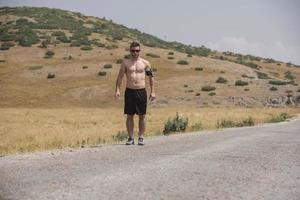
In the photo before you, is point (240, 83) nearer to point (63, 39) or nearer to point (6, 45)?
point (63, 39)

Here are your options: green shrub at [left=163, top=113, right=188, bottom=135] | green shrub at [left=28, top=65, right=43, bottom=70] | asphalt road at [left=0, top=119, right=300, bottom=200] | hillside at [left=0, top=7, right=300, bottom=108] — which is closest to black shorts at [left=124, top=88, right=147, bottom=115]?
asphalt road at [left=0, top=119, right=300, bottom=200]

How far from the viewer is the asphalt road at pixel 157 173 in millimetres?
6750

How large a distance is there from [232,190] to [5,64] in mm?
57017

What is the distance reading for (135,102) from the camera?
12.7m

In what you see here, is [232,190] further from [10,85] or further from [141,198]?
[10,85]

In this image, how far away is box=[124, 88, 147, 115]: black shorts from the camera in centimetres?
1265

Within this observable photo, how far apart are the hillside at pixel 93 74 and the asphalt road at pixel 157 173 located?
32.4m

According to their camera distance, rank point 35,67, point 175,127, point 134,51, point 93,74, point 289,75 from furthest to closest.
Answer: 1. point 289,75
2. point 35,67
3. point 93,74
4. point 175,127
5. point 134,51

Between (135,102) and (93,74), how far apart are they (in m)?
44.4

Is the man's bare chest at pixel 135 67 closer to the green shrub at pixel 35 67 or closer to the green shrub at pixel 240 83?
the green shrub at pixel 240 83

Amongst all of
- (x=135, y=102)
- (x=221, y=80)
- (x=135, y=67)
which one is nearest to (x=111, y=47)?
(x=221, y=80)

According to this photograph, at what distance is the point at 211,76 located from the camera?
55.5m

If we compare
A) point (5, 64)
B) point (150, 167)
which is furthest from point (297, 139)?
point (5, 64)

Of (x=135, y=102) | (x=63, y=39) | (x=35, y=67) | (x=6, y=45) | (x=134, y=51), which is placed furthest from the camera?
(x=63, y=39)
